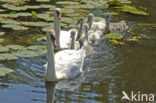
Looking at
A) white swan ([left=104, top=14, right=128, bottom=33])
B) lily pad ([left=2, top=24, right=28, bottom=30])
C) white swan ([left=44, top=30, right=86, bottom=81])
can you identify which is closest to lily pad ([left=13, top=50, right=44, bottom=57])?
white swan ([left=44, top=30, right=86, bottom=81])

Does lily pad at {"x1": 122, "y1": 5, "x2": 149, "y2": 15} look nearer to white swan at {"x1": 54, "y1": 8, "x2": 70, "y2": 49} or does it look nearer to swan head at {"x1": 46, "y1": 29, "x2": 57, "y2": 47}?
white swan at {"x1": 54, "y1": 8, "x2": 70, "y2": 49}

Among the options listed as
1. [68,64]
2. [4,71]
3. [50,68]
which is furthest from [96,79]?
[4,71]

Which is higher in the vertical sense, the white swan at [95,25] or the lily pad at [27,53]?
the white swan at [95,25]

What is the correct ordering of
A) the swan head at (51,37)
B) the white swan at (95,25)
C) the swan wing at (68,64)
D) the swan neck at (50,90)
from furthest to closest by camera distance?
the white swan at (95,25) → the swan wing at (68,64) → the swan head at (51,37) → the swan neck at (50,90)

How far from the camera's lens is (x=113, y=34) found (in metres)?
12.0

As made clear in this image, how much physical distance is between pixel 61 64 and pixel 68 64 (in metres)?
0.17

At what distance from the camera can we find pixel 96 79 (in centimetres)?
867

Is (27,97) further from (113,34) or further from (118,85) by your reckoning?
(113,34)

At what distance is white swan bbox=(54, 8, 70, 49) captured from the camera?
35.2 ft

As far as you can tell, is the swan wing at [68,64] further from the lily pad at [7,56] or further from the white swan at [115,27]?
the white swan at [115,27]

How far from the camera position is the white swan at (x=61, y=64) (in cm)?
849

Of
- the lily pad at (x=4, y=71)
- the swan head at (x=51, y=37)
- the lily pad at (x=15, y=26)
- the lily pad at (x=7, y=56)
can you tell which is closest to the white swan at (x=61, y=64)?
the swan head at (x=51, y=37)

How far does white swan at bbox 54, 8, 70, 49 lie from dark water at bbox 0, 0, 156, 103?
949 mm

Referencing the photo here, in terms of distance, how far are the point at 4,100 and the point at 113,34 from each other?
5401 millimetres
